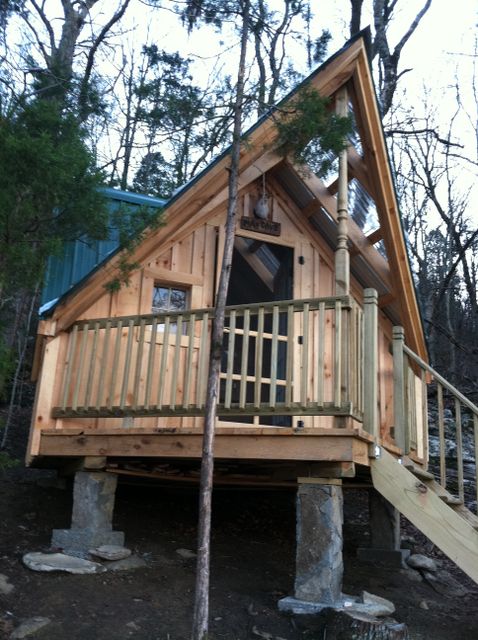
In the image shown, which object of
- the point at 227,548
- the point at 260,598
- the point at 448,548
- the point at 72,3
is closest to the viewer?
the point at 448,548

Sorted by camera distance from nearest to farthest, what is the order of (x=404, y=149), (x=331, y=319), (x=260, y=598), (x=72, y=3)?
(x=260, y=598) < (x=331, y=319) < (x=72, y=3) < (x=404, y=149)

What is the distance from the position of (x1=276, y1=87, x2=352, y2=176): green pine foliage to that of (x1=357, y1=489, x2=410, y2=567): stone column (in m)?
4.37

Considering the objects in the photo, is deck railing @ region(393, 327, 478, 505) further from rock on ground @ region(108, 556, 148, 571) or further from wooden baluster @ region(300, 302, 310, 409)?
rock on ground @ region(108, 556, 148, 571)

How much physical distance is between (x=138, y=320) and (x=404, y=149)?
1376cm

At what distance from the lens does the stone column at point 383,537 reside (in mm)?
8141

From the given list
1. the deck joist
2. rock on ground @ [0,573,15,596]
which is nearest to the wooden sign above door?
the deck joist

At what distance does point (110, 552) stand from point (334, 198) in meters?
4.82

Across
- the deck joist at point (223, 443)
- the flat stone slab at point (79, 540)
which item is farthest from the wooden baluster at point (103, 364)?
the flat stone slab at point (79, 540)

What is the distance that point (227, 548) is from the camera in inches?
300

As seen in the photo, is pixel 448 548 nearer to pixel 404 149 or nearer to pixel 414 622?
pixel 414 622

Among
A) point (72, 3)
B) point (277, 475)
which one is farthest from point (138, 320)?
point (72, 3)

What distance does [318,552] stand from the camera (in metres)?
5.68

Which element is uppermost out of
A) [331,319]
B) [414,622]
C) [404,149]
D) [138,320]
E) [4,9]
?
[404,149]

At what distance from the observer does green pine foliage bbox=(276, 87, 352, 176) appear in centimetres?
622
